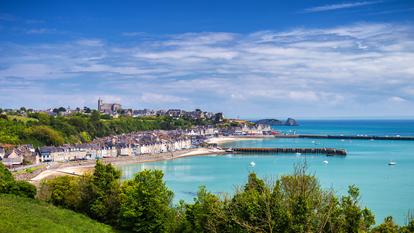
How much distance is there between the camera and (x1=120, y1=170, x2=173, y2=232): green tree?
700 inches

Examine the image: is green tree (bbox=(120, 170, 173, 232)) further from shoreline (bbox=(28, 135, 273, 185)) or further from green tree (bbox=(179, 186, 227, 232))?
shoreline (bbox=(28, 135, 273, 185))

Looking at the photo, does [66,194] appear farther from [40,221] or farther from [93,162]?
[93,162]

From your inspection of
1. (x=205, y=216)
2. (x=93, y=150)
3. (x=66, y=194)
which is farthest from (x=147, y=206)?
(x=93, y=150)

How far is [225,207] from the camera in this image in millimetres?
15250

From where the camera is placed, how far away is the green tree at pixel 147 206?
700 inches

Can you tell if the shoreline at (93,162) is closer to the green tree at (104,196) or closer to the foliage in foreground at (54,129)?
the green tree at (104,196)

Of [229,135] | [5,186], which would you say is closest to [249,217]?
[5,186]

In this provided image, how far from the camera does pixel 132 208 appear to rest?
18.1 m

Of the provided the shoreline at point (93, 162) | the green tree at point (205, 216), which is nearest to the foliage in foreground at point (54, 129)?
the shoreline at point (93, 162)

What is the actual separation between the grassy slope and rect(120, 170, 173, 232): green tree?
974 mm

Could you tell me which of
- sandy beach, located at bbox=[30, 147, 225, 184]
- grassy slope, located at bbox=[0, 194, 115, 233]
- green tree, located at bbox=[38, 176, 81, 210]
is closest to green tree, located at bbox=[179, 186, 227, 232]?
grassy slope, located at bbox=[0, 194, 115, 233]

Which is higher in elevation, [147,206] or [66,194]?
[147,206]

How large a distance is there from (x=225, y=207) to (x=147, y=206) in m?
4.18

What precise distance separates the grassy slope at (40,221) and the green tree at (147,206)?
974 mm
